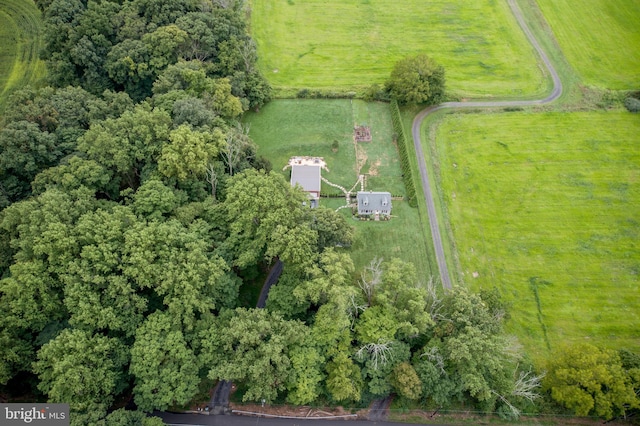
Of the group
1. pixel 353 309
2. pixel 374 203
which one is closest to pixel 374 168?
pixel 374 203

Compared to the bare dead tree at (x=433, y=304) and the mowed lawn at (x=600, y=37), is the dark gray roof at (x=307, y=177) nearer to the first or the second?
the bare dead tree at (x=433, y=304)

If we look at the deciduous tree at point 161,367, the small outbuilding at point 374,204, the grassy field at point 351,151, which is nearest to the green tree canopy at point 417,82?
the grassy field at point 351,151

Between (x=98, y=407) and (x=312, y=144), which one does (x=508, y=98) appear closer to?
(x=312, y=144)

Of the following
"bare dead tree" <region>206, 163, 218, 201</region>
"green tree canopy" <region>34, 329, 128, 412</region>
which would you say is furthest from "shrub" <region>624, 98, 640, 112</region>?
"green tree canopy" <region>34, 329, 128, 412</region>

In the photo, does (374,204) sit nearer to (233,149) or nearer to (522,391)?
(233,149)

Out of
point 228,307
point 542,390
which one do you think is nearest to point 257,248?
point 228,307

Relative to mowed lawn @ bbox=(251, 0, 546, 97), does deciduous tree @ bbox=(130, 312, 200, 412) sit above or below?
below

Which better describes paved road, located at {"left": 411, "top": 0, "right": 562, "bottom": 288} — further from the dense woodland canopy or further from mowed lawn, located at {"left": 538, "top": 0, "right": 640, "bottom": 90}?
mowed lawn, located at {"left": 538, "top": 0, "right": 640, "bottom": 90}
